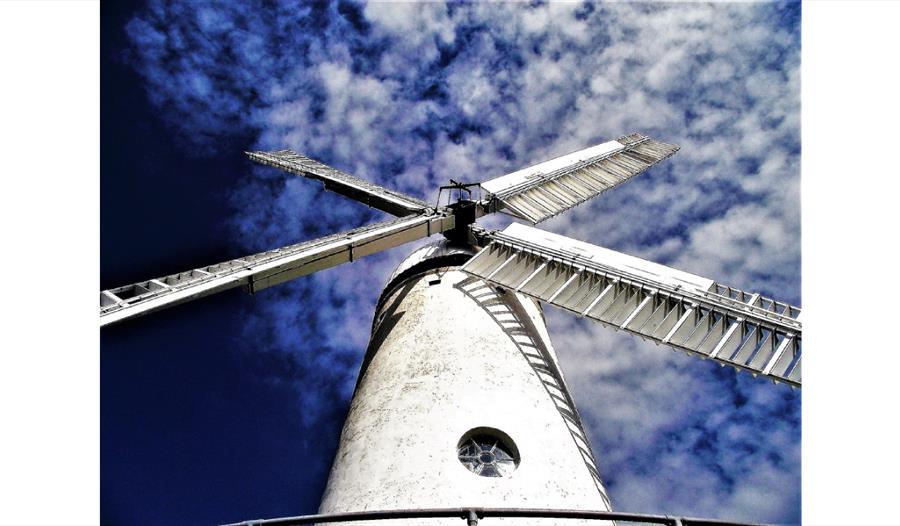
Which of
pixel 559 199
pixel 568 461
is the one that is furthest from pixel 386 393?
pixel 559 199

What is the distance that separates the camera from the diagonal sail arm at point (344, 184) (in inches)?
499

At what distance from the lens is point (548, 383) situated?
8219 millimetres

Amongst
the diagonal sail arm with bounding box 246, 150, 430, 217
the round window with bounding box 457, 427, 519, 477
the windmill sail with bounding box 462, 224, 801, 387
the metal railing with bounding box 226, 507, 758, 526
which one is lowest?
the round window with bounding box 457, 427, 519, 477

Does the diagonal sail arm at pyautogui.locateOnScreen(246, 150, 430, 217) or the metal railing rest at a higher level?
the diagonal sail arm at pyautogui.locateOnScreen(246, 150, 430, 217)

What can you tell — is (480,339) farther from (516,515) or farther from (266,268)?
(516,515)

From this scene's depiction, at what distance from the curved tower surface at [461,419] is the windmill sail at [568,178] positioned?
2986 mm

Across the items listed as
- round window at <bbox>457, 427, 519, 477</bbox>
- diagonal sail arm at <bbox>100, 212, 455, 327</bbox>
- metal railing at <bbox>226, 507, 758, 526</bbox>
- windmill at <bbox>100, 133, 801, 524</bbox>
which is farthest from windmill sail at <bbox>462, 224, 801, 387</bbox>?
metal railing at <bbox>226, 507, 758, 526</bbox>

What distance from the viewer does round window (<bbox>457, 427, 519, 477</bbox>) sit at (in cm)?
666

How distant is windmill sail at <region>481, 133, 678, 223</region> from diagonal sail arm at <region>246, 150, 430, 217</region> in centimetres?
164

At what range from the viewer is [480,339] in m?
8.43

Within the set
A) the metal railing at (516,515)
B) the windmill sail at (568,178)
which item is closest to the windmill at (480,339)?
the windmill sail at (568,178)

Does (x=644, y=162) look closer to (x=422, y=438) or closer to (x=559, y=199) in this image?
(x=559, y=199)

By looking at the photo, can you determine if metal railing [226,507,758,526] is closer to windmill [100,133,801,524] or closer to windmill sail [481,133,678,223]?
windmill [100,133,801,524]

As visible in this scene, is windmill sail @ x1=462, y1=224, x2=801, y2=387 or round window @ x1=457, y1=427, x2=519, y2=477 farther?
windmill sail @ x1=462, y1=224, x2=801, y2=387
